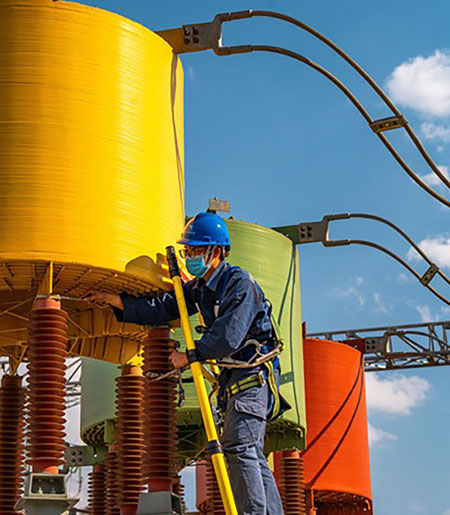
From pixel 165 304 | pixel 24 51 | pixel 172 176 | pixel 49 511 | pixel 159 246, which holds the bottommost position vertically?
pixel 49 511

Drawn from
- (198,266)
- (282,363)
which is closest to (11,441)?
(198,266)

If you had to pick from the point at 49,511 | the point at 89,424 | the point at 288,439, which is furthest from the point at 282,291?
the point at 49,511

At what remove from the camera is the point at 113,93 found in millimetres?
12242

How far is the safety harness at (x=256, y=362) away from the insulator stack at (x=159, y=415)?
322 cm

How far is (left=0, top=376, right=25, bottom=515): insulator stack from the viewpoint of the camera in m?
13.5

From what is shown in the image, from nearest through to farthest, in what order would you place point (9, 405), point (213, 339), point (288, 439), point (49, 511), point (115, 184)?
point (213, 339)
point (49, 511)
point (115, 184)
point (9, 405)
point (288, 439)

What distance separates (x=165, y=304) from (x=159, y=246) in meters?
1.27

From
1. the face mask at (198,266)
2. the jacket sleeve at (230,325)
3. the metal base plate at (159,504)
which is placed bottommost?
the metal base plate at (159,504)

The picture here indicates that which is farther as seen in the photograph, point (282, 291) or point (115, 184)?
point (282, 291)

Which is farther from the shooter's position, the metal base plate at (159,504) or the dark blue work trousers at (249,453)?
the metal base plate at (159,504)

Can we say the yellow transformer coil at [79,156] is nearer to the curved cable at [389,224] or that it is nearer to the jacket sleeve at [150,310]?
the jacket sleeve at [150,310]

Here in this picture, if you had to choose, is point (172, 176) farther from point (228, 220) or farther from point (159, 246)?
point (228, 220)

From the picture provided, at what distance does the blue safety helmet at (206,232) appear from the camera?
32.1 feet

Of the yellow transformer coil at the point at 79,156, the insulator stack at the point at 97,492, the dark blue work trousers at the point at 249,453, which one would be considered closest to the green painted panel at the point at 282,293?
the insulator stack at the point at 97,492
